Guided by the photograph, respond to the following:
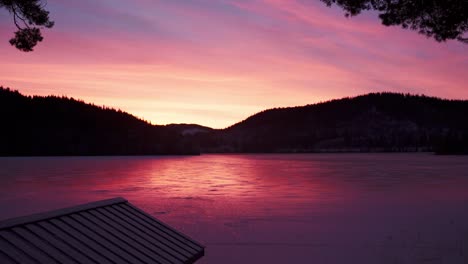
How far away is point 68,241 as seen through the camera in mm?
7945

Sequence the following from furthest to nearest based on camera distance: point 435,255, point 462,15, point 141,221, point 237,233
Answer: point 237,233 < point 462,15 < point 435,255 < point 141,221

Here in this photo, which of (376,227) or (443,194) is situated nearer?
(376,227)

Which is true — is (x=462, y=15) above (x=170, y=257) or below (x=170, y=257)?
above

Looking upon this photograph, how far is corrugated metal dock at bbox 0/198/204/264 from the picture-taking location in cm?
726

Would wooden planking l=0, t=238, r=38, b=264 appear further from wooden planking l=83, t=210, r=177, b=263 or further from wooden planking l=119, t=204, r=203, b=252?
wooden planking l=119, t=204, r=203, b=252

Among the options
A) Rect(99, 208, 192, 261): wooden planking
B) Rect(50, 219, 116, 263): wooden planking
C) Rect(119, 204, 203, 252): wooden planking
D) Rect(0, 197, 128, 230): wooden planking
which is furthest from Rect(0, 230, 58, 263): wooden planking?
Rect(119, 204, 203, 252): wooden planking

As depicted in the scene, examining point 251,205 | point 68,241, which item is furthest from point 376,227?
point 68,241

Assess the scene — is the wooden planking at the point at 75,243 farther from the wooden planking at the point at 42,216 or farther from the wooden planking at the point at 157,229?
the wooden planking at the point at 157,229

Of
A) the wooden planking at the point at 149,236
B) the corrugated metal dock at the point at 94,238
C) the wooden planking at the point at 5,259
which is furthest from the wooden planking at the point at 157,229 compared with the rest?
the wooden planking at the point at 5,259

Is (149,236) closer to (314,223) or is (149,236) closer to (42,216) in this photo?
(42,216)

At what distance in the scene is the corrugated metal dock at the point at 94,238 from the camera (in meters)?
7.26

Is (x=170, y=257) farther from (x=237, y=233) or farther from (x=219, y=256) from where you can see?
(x=237, y=233)

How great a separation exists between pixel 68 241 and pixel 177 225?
533 inches

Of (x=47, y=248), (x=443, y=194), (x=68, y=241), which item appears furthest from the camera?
(x=443, y=194)
